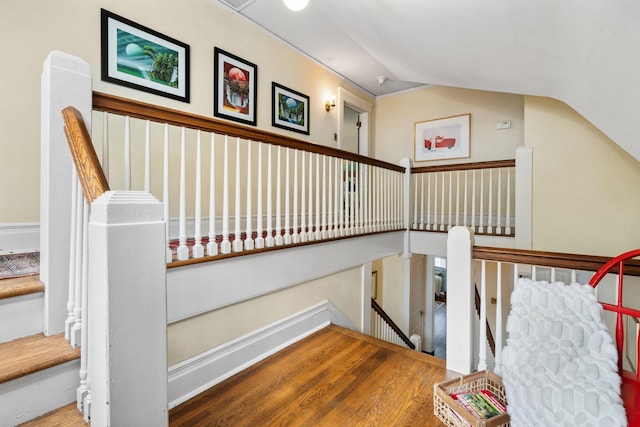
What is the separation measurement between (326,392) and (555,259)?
1.41 metres

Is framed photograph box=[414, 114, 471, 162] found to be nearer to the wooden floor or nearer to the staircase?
the wooden floor

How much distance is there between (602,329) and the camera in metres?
1.06

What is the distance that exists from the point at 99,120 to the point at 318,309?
2.21 m

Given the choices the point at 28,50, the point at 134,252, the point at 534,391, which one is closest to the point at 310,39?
the point at 28,50

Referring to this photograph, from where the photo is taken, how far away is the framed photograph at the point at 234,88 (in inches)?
109

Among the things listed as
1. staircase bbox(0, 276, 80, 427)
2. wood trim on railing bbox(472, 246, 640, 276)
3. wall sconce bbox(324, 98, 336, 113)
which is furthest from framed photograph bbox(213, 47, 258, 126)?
wood trim on railing bbox(472, 246, 640, 276)

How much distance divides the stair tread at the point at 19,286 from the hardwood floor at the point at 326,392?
0.92 metres

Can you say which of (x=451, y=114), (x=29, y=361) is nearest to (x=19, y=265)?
(x=29, y=361)

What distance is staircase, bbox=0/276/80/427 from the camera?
886 mm

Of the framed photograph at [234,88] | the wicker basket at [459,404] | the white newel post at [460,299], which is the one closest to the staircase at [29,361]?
the wicker basket at [459,404]

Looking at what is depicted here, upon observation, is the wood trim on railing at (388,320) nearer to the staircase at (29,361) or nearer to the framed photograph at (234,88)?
the framed photograph at (234,88)

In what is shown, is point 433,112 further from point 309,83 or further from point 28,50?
point 28,50

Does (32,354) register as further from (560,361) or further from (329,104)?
(329,104)

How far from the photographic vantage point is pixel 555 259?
1.40 m
